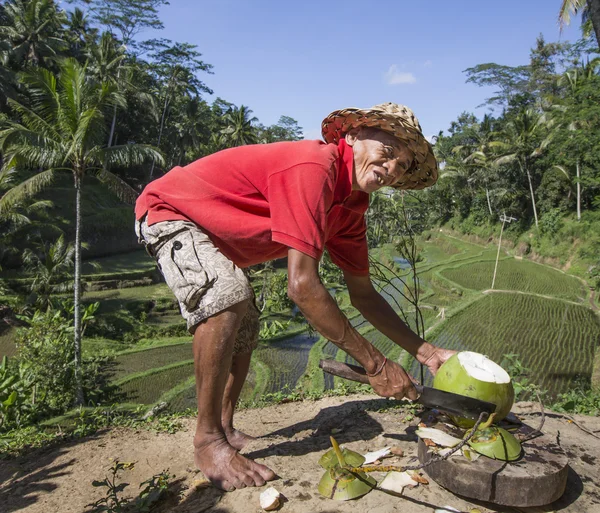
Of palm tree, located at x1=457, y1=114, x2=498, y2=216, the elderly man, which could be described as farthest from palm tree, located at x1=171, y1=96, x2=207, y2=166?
the elderly man

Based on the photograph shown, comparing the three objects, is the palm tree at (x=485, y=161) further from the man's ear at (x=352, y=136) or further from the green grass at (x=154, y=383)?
the man's ear at (x=352, y=136)

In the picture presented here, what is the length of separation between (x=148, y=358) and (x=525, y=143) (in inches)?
699

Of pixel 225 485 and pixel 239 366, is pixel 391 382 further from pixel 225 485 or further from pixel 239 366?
pixel 239 366

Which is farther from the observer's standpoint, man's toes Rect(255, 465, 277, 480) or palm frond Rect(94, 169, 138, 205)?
palm frond Rect(94, 169, 138, 205)

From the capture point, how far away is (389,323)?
83.4 inches

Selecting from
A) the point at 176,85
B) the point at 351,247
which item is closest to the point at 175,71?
A: the point at 176,85

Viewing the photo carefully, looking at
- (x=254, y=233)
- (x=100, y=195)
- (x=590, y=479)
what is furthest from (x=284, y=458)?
(x=100, y=195)

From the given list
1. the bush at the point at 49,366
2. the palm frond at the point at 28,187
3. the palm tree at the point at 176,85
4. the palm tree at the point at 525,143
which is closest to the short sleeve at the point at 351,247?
the bush at the point at 49,366

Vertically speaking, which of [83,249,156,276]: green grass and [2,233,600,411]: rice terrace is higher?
[83,249,156,276]: green grass

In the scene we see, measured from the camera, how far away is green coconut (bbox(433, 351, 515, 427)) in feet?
5.71

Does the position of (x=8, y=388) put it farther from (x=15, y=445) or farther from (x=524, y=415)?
(x=524, y=415)

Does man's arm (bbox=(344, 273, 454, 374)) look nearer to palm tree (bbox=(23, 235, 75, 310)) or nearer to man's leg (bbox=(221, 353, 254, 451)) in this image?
man's leg (bbox=(221, 353, 254, 451))

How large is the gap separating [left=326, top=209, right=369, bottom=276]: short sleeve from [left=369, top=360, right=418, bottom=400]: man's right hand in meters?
0.60

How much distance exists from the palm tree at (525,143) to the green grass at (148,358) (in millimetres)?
15797
